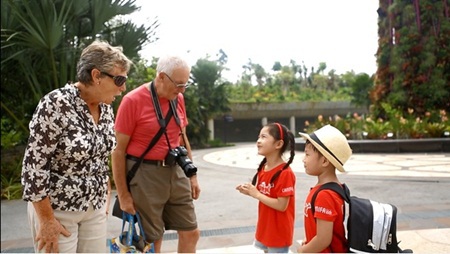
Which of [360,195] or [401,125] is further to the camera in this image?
[401,125]

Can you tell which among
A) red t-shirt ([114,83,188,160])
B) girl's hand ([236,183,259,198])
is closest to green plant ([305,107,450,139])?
girl's hand ([236,183,259,198])

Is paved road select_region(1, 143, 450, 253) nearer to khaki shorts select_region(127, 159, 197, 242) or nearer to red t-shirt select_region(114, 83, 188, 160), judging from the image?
khaki shorts select_region(127, 159, 197, 242)

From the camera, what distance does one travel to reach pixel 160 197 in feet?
5.76

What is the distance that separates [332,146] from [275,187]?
368 millimetres

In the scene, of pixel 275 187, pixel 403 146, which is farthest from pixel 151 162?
pixel 403 146

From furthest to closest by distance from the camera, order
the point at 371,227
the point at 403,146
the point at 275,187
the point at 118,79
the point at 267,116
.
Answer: the point at 403,146 < the point at 267,116 < the point at 275,187 < the point at 118,79 < the point at 371,227

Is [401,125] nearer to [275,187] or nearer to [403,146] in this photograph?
[403,146]

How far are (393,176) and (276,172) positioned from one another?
783 millimetres

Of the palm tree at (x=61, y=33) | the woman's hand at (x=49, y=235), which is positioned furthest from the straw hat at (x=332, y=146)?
the palm tree at (x=61, y=33)

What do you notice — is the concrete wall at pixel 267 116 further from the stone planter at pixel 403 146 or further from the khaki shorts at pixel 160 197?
the khaki shorts at pixel 160 197

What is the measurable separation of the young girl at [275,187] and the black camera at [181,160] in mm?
272

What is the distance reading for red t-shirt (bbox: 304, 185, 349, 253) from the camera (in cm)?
118

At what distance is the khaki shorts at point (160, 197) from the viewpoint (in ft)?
5.66

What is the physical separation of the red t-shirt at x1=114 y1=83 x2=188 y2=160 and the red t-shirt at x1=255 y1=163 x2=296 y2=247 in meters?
0.45
